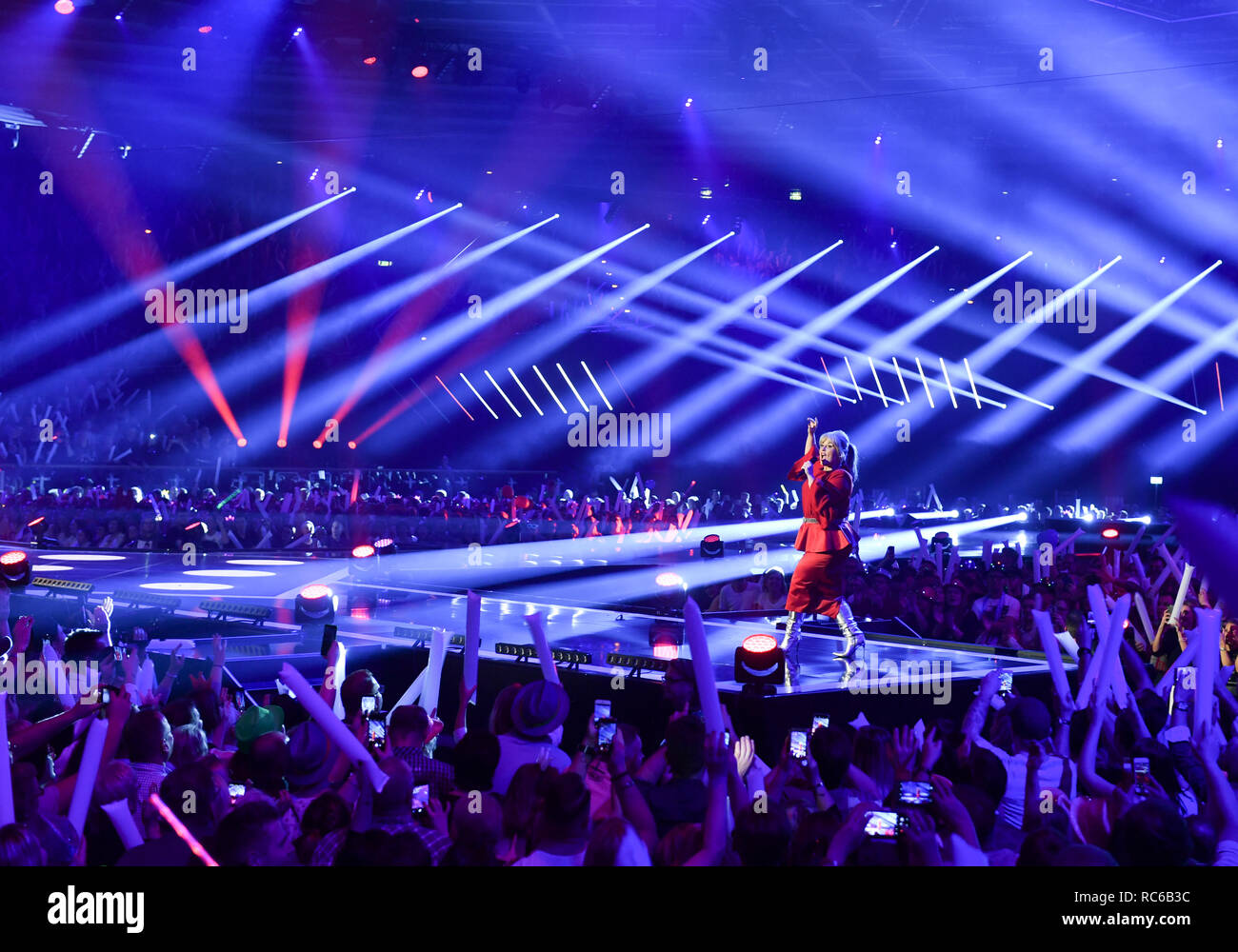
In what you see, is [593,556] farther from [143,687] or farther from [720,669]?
[143,687]

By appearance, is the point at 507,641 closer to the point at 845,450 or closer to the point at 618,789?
the point at 845,450

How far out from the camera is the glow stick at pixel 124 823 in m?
2.90

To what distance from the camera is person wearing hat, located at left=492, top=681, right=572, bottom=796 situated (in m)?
3.58

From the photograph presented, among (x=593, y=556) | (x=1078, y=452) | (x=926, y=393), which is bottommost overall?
(x=593, y=556)

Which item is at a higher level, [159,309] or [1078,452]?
[159,309]

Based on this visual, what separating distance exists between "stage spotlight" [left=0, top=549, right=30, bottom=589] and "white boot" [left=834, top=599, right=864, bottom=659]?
575cm

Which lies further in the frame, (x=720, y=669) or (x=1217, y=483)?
(x=1217, y=483)

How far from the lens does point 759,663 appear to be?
5461 millimetres

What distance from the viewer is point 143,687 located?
4.77 m

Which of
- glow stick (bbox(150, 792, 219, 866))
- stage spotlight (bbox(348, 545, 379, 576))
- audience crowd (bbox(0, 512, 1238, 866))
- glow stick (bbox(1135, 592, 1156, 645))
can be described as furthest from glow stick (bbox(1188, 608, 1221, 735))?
stage spotlight (bbox(348, 545, 379, 576))

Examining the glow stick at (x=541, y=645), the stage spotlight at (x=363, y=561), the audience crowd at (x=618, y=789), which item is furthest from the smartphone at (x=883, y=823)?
the stage spotlight at (x=363, y=561)

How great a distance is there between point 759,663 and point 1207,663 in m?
2.39

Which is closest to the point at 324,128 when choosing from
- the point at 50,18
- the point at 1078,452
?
the point at 50,18
